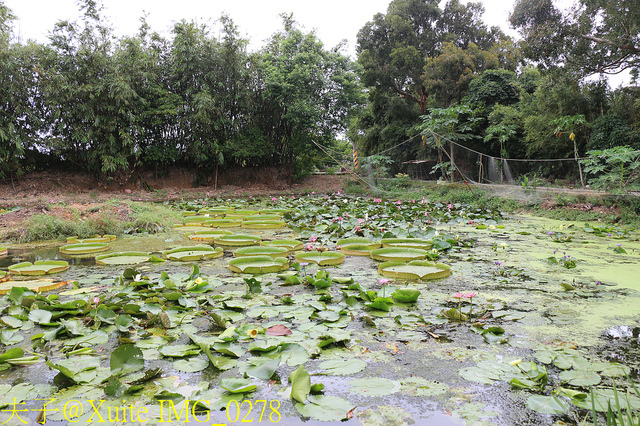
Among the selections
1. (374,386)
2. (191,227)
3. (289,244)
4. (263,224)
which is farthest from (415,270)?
(191,227)

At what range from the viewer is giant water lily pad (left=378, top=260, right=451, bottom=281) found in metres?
2.77

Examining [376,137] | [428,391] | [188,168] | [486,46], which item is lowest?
[428,391]

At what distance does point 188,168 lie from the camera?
13500mm

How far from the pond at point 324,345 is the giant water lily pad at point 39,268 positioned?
182mm

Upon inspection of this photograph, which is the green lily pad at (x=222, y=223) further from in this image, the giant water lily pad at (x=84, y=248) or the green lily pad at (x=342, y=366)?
the green lily pad at (x=342, y=366)

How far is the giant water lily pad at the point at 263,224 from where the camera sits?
216 inches

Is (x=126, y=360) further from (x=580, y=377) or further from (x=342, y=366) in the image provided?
(x=580, y=377)

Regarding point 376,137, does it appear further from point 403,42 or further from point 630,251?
point 630,251

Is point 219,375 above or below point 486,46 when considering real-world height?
below

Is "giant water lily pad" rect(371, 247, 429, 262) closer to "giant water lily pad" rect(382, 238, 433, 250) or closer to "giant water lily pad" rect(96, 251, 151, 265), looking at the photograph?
"giant water lily pad" rect(382, 238, 433, 250)

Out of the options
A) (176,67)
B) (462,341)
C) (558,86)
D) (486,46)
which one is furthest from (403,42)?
(462,341)

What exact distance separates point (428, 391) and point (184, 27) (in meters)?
13.2

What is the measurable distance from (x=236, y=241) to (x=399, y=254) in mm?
1816

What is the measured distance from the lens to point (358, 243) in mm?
3924
